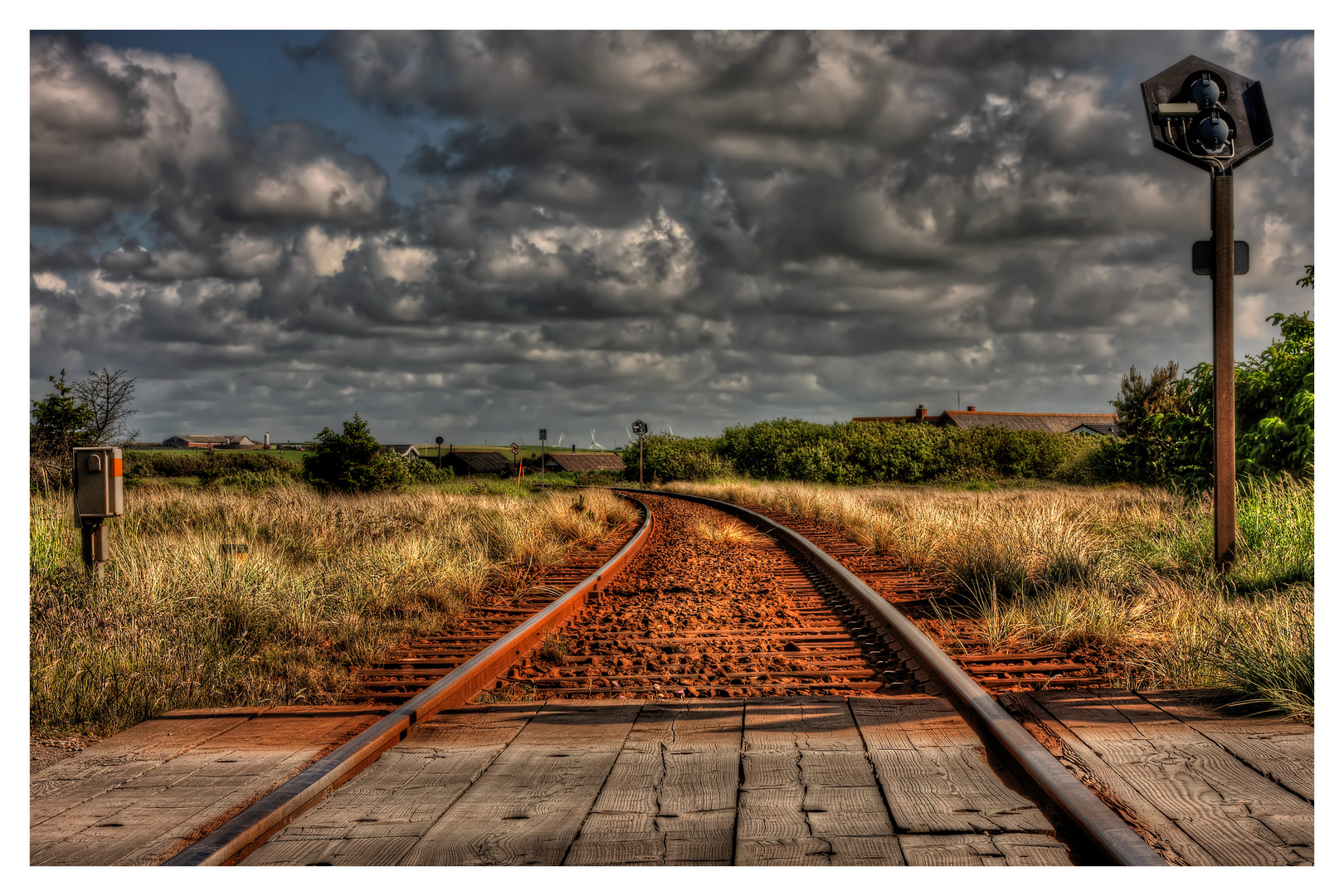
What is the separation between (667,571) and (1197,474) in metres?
8.53

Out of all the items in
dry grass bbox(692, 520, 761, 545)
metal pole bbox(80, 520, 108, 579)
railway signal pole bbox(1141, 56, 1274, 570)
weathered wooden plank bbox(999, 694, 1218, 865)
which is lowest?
dry grass bbox(692, 520, 761, 545)

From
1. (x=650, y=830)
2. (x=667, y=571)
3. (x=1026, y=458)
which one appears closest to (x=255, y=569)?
(x=667, y=571)

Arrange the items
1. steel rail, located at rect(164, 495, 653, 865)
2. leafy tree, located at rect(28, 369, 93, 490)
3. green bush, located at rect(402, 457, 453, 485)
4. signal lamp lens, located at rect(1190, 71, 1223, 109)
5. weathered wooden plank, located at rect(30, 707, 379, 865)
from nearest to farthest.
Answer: steel rail, located at rect(164, 495, 653, 865), weathered wooden plank, located at rect(30, 707, 379, 865), signal lamp lens, located at rect(1190, 71, 1223, 109), leafy tree, located at rect(28, 369, 93, 490), green bush, located at rect(402, 457, 453, 485)

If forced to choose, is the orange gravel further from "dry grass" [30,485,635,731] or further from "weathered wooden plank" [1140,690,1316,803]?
"weathered wooden plank" [1140,690,1316,803]

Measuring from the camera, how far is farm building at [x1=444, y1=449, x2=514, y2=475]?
60.2m

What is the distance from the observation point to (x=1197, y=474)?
12422 millimetres

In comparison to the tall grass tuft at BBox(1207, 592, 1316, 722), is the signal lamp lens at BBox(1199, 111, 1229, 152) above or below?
above

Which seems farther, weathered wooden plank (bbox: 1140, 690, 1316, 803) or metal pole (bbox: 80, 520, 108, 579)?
metal pole (bbox: 80, 520, 108, 579)

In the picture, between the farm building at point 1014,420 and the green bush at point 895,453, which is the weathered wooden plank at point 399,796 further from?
the farm building at point 1014,420

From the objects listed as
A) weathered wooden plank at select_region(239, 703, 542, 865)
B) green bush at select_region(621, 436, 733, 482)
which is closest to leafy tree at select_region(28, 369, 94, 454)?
weathered wooden plank at select_region(239, 703, 542, 865)

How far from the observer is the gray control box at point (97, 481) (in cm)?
583

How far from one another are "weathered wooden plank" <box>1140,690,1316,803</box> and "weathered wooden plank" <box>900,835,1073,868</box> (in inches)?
47.8

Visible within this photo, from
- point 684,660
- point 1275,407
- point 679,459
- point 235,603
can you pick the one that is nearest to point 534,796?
point 684,660

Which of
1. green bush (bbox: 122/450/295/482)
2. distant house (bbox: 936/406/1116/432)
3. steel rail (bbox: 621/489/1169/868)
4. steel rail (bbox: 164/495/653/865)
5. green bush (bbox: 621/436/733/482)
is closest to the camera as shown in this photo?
steel rail (bbox: 621/489/1169/868)
